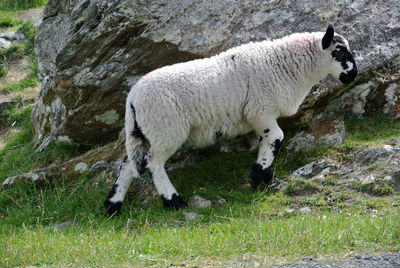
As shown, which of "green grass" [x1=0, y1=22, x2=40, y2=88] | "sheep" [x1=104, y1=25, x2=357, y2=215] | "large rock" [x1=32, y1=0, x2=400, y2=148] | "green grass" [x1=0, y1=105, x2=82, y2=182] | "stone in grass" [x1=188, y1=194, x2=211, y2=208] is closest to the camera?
"sheep" [x1=104, y1=25, x2=357, y2=215]

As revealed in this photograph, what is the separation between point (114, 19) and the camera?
8.88 metres

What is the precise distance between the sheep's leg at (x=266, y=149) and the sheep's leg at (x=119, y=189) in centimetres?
182

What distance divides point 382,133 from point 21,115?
808cm

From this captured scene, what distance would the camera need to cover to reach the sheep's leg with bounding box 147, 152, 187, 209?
7590 millimetres

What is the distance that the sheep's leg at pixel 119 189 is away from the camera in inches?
303

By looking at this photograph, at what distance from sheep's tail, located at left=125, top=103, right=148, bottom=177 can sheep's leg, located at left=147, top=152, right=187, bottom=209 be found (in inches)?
5.1

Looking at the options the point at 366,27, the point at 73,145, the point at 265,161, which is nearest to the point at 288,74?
the point at 265,161

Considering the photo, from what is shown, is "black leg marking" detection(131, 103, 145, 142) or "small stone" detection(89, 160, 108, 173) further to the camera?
"small stone" detection(89, 160, 108, 173)

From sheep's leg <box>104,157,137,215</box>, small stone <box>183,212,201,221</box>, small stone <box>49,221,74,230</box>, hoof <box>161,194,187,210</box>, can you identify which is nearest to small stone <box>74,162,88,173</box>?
sheep's leg <box>104,157,137,215</box>

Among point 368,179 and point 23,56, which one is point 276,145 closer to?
point 368,179

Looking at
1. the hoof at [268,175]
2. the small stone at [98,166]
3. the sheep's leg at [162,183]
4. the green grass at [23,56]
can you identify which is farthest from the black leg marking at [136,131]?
the green grass at [23,56]

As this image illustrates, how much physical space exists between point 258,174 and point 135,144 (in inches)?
73.4

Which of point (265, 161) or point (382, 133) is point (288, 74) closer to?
point (265, 161)

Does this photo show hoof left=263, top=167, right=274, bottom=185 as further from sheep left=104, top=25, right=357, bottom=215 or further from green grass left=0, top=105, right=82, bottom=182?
green grass left=0, top=105, right=82, bottom=182
